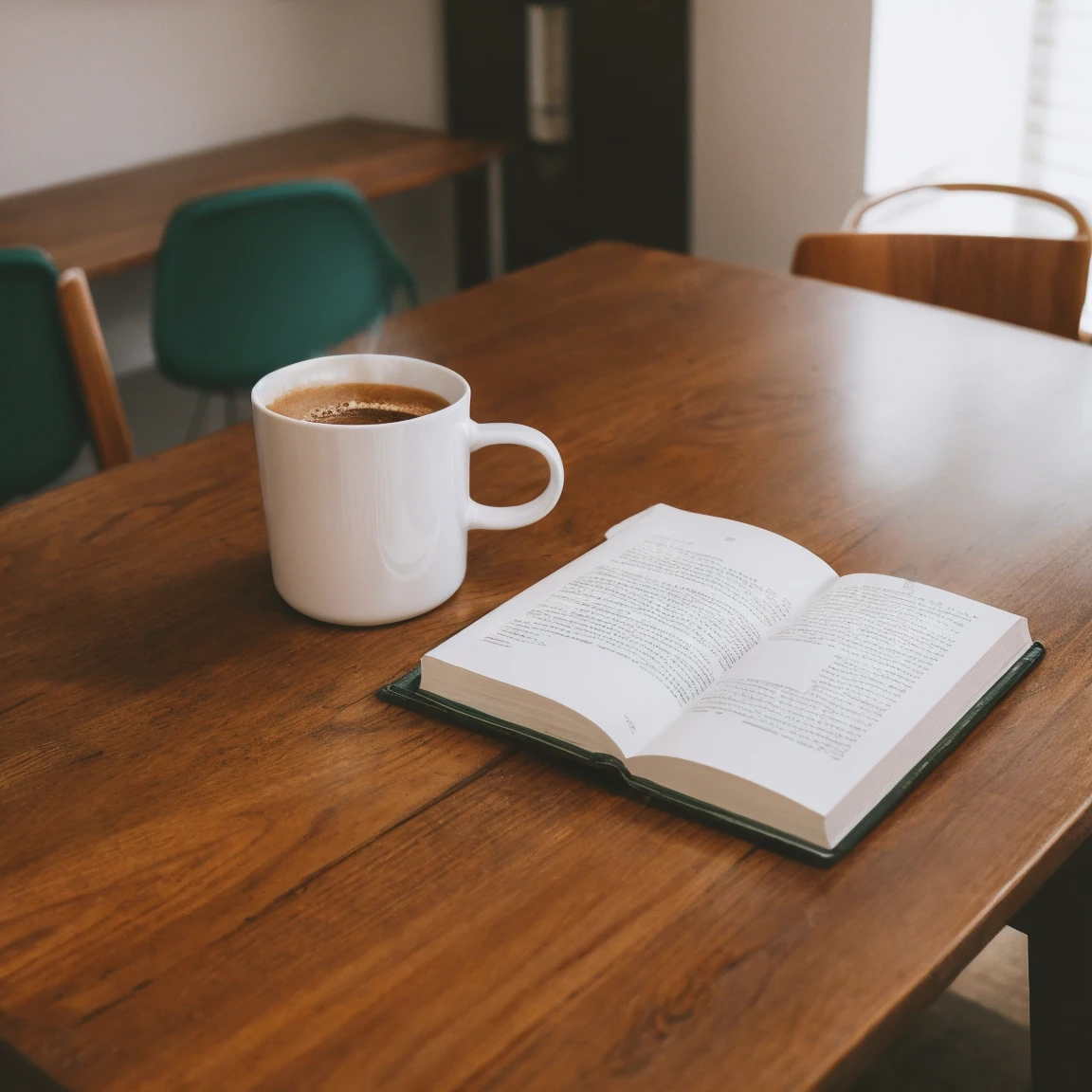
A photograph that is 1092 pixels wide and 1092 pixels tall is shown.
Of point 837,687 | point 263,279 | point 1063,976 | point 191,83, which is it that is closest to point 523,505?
point 837,687

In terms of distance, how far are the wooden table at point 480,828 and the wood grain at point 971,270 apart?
48 cm

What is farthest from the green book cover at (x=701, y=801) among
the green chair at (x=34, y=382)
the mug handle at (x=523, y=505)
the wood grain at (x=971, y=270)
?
the green chair at (x=34, y=382)

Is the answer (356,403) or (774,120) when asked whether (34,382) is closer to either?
(356,403)

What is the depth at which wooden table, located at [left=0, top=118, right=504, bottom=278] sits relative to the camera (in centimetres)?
221

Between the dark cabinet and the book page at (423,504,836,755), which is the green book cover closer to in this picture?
the book page at (423,504,836,755)

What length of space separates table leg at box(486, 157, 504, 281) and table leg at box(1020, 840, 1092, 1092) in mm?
2343

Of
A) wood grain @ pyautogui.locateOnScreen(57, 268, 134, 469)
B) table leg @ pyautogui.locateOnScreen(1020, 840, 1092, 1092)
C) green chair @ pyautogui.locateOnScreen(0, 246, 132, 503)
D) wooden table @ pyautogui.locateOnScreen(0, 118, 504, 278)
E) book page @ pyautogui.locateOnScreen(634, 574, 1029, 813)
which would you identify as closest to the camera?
book page @ pyautogui.locateOnScreen(634, 574, 1029, 813)

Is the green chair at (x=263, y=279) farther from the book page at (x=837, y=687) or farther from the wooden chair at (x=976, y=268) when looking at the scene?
the book page at (x=837, y=687)

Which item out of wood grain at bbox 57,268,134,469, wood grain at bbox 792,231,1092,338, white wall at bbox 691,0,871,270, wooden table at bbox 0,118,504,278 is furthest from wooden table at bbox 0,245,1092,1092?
white wall at bbox 691,0,871,270

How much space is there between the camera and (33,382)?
1.85 m

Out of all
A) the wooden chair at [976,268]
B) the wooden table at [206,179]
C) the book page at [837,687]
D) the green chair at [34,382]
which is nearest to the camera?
the book page at [837,687]

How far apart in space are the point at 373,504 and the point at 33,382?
49.6 inches

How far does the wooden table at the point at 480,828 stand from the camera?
53 cm

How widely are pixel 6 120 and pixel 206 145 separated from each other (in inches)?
17.9
